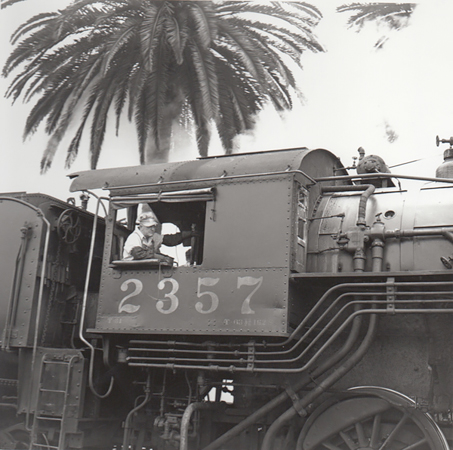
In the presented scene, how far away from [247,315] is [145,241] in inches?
59.4

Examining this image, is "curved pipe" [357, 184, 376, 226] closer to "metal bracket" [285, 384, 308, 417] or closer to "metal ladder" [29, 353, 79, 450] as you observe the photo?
"metal bracket" [285, 384, 308, 417]

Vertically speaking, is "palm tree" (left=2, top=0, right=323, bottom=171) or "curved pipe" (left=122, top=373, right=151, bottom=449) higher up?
"palm tree" (left=2, top=0, right=323, bottom=171)

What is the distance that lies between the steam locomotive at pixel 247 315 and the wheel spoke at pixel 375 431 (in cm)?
2

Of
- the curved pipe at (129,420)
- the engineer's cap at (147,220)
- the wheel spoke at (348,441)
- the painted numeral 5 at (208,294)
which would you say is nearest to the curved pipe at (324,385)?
the wheel spoke at (348,441)

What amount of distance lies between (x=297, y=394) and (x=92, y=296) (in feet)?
10.0

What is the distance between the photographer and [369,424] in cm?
577

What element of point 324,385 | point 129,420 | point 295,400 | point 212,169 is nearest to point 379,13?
point 212,169

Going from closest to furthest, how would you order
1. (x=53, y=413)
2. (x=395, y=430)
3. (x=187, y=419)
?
(x=395, y=430) < (x=187, y=419) < (x=53, y=413)

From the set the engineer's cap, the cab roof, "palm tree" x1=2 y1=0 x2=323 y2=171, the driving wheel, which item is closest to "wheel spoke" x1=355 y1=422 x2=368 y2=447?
the driving wheel

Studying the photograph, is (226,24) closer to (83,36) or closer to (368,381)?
(83,36)

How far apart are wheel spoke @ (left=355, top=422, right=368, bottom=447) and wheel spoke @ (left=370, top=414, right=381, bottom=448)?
0.29 feet

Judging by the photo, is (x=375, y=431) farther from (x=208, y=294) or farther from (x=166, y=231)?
(x=166, y=231)

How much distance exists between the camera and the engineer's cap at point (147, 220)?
21.5ft

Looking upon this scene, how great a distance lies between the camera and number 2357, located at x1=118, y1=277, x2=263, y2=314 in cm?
586
